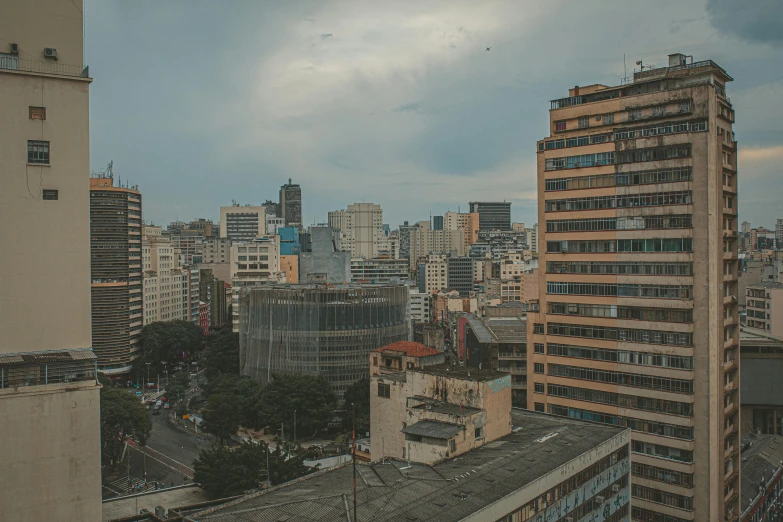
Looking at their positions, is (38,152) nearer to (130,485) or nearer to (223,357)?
(130,485)

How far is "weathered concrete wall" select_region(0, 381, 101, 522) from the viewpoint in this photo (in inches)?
799

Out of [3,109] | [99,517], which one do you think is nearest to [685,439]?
[99,517]

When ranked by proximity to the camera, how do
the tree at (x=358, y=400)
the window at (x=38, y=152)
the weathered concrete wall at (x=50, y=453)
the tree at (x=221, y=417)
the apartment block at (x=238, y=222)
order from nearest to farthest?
1. the weathered concrete wall at (x=50, y=453)
2. the window at (x=38, y=152)
3. the tree at (x=221, y=417)
4. the tree at (x=358, y=400)
5. the apartment block at (x=238, y=222)

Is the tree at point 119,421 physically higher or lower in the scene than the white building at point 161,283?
lower

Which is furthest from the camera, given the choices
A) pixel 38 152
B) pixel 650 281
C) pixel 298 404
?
pixel 298 404

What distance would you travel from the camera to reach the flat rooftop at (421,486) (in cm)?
2245

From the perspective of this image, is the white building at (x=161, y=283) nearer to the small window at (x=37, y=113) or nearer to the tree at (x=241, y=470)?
the tree at (x=241, y=470)

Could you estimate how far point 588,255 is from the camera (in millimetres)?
38062

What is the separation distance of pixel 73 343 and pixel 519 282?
336ft

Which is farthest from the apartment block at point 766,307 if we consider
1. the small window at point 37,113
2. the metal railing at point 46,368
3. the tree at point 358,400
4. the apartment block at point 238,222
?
the apartment block at point 238,222

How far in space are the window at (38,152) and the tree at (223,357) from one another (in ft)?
196

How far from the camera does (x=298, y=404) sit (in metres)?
57.5

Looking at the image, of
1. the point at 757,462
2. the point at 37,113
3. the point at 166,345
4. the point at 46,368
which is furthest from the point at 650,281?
the point at 166,345

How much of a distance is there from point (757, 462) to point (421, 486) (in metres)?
29.3
